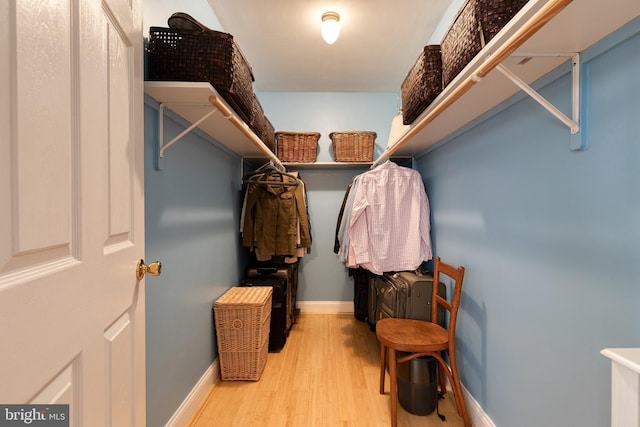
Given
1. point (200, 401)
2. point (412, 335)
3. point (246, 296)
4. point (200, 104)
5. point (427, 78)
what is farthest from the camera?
point (246, 296)

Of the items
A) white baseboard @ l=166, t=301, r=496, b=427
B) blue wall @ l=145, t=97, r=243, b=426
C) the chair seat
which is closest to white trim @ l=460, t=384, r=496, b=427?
white baseboard @ l=166, t=301, r=496, b=427

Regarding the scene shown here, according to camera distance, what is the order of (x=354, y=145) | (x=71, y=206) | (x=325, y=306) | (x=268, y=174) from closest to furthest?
1. (x=71, y=206)
2. (x=268, y=174)
3. (x=354, y=145)
4. (x=325, y=306)

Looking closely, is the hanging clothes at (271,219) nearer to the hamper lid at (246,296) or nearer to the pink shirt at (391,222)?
the hamper lid at (246,296)

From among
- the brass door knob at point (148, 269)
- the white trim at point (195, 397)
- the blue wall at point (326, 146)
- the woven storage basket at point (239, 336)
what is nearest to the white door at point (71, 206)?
the brass door knob at point (148, 269)

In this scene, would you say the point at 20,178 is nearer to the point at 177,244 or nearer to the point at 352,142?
the point at 177,244

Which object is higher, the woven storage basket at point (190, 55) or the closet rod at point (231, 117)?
the woven storage basket at point (190, 55)

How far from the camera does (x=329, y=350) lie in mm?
2482

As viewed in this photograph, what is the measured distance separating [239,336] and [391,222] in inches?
55.2

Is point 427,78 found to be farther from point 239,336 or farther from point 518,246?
point 239,336

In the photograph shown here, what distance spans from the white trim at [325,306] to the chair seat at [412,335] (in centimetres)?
152

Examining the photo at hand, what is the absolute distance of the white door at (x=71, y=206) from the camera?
450 millimetres

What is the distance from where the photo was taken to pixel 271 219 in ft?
8.45

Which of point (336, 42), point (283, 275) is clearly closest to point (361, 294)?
point (283, 275)

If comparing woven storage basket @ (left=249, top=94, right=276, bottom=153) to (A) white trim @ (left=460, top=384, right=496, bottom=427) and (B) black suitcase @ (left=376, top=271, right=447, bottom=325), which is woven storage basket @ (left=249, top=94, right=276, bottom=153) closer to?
(B) black suitcase @ (left=376, top=271, right=447, bottom=325)
